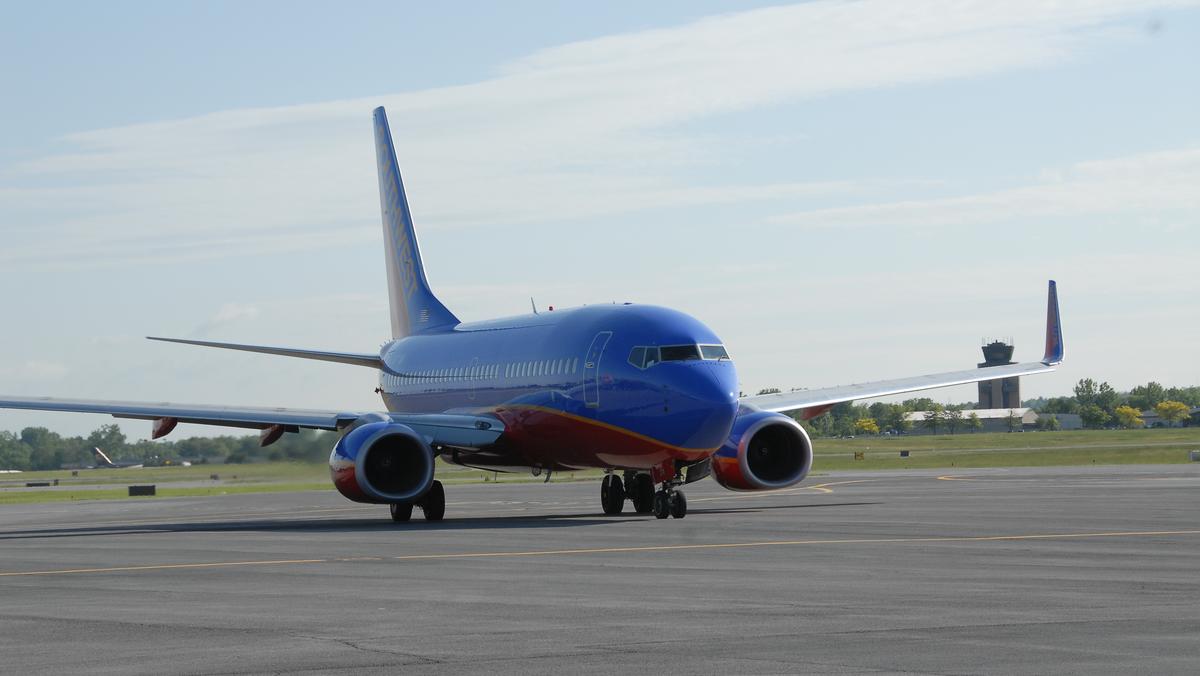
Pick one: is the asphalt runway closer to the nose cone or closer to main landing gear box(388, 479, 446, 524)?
main landing gear box(388, 479, 446, 524)

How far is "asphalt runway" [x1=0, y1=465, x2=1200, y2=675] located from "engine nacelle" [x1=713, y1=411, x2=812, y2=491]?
196cm

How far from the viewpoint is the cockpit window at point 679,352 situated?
3328cm

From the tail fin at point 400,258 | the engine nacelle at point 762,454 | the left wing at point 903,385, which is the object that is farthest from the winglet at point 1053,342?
the tail fin at point 400,258

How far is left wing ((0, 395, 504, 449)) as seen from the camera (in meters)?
36.4

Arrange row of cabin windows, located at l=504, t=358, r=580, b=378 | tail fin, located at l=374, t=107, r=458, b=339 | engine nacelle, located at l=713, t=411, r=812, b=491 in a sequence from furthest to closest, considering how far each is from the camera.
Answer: tail fin, located at l=374, t=107, r=458, b=339 < engine nacelle, located at l=713, t=411, r=812, b=491 < row of cabin windows, located at l=504, t=358, r=580, b=378

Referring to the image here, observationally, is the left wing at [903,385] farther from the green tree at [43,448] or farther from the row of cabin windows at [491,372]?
the green tree at [43,448]

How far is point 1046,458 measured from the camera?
85.1 metres

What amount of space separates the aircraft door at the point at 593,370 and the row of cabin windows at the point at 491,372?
43 cm

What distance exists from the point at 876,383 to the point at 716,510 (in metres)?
7.40

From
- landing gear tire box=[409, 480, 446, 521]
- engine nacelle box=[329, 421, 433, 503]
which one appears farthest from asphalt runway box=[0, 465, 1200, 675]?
landing gear tire box=[409, 480, 446, 521]

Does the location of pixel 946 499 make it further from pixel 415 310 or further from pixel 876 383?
pixel 415 310

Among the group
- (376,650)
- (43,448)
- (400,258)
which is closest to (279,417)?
(400,258)

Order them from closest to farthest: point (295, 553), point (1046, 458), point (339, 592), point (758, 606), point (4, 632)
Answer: point (4, 632)
point (758, 606)
point (339, 592)
point (295, 553)
point (1046, 458)

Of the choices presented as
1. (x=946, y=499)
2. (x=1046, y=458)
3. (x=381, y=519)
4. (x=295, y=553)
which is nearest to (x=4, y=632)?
(x=295, y=553)
